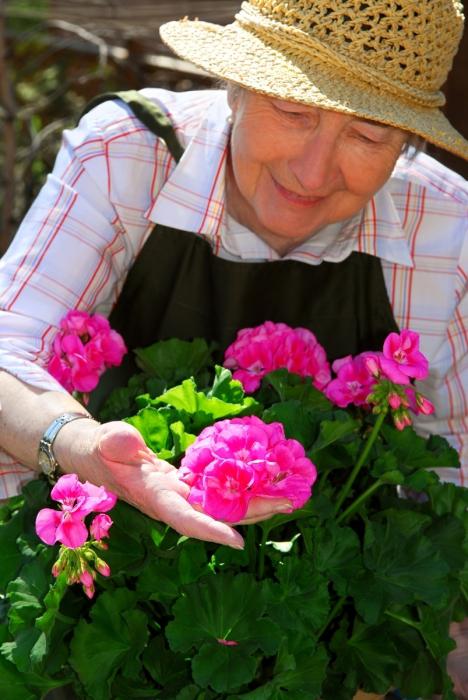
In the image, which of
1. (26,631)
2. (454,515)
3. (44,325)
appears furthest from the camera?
(44,325)

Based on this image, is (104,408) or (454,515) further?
(104,408)

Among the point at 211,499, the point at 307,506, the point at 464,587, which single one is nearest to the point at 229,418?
the point at 307,506

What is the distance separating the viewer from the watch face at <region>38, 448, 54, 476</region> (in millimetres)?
1555

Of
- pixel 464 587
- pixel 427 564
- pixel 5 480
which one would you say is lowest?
pixel 5 480

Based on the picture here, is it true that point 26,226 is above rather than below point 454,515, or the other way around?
above

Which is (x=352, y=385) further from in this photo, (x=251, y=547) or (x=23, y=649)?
(x=23, y=649)

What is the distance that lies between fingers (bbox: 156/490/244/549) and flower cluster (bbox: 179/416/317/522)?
0.6 inches

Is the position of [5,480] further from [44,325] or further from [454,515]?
[454,515]

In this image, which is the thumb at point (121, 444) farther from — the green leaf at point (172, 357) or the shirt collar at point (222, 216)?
the shirt collar at point (222, 216)

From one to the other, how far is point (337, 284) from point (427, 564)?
62 centimetres

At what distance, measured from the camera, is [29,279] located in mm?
1785

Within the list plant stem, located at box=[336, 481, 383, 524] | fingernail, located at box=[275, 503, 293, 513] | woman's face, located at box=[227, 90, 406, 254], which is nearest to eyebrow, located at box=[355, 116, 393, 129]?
woman's face, located at box=[227, 90, 406, 254]

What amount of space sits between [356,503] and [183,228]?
22.9 inches

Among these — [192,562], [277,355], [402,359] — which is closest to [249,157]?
[277,355]
